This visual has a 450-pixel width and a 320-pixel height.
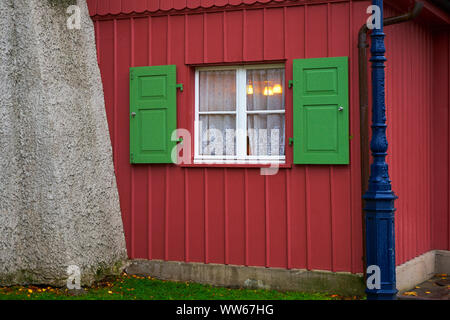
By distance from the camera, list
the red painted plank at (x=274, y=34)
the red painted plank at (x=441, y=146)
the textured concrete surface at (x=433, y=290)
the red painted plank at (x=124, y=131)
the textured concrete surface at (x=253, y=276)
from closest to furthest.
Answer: the textured concrete surface at (x=253, y=276) → the textured concrete surface at (x=433, y=290) → the red painted plank at (x=274, y=34) → the red painted plank at (x=124, y=131) → the red painted plank at (x=441, y=146)

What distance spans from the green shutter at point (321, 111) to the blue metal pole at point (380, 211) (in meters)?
1.37

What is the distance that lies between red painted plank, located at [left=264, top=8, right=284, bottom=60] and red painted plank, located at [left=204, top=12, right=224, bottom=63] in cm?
58

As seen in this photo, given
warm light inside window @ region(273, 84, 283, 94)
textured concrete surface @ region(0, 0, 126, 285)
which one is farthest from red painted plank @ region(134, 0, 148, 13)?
warm light inside window @ region(273, 84, 283, 94)

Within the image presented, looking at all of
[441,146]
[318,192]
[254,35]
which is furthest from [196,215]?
[441,146]

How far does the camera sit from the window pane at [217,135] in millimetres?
7676

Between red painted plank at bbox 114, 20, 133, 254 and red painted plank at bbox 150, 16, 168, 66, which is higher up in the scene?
red painted plank at bbox 150, 16, 168, 66

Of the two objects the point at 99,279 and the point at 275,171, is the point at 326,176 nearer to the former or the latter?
the point at 275,171

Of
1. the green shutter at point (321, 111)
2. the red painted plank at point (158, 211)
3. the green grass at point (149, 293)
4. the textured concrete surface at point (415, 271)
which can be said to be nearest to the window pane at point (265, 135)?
the green shutter at point (321, 111)

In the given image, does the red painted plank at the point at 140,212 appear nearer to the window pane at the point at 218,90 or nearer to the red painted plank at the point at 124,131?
the red painted plank at the point at 124,131

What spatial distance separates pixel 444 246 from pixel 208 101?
410 cm

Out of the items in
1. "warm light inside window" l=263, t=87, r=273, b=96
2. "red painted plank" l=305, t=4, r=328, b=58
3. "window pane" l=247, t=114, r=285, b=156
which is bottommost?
"window pane" l=247, t=114, r=285, b=156

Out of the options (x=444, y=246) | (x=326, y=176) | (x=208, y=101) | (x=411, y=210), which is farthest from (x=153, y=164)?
(x=444, y=246)

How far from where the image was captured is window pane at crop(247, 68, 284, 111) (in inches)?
296

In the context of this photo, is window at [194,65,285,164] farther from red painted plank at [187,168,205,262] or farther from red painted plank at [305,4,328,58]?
red painted plank at [305,4,328,58]
